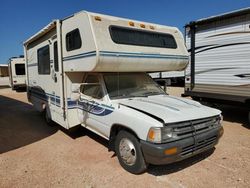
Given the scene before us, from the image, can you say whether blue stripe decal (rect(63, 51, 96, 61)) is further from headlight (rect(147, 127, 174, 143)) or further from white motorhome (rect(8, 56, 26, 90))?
white motorhome (rect(8, 56, 26, 90))

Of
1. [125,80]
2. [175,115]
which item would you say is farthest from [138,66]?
[175,115]

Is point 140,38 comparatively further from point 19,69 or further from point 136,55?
point 19,69

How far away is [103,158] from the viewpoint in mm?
4555

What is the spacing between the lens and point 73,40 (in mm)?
4926

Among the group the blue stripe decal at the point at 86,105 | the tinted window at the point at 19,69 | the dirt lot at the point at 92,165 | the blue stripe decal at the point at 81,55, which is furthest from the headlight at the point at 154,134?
the tinted window at the point at 19,69

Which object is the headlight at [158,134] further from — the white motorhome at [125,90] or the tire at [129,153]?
the tire at [129,153]

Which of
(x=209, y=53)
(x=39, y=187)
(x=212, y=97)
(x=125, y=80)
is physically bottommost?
(x=39, y=187)

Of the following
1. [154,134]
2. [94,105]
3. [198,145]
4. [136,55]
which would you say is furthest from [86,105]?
[198,145]

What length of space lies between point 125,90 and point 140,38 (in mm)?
1177

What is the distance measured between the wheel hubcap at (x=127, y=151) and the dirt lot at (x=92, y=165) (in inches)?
8.8

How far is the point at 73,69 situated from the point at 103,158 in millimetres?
1997

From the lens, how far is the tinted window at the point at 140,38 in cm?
456

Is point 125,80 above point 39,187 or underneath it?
above

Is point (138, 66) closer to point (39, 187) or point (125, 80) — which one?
point (125, 80)
